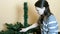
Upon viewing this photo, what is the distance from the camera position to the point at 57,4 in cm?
210

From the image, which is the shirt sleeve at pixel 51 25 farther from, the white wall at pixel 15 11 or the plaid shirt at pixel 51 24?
the white wall at pixel 15 11

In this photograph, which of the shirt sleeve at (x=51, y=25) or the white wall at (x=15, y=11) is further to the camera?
the white wall at (x=15, y=11)

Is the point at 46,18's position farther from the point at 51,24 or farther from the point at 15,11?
the point at 15,11

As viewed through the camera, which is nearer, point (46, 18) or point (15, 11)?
point (46, 18)

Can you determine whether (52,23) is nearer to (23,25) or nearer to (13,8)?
(23,25)

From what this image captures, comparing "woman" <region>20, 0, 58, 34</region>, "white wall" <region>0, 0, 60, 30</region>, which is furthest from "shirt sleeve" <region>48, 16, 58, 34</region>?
"white wall" <region>0, 0, 60, 30</region>

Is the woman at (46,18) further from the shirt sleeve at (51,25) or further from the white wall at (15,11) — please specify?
the white wall at (15,11)

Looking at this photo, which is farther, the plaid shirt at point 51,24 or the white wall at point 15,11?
the white wall at point 15,11

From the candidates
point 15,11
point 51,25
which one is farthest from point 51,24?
point 15,11

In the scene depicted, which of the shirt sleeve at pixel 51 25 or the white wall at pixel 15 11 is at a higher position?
the white wall at pixel 15 11

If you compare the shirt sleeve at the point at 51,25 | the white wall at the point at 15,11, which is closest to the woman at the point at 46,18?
the shirt sleeve at the point at 51,25

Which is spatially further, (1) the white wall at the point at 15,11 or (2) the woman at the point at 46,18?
(1) the white wall at the point at 15,11

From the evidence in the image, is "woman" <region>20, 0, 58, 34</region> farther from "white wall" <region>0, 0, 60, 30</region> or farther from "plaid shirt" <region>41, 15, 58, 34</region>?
"white wall" <region>0, 0, 60, 30</region>

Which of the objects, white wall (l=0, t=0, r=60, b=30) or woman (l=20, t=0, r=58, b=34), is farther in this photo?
white wall (l=0, t=0, r=60, b=30)
